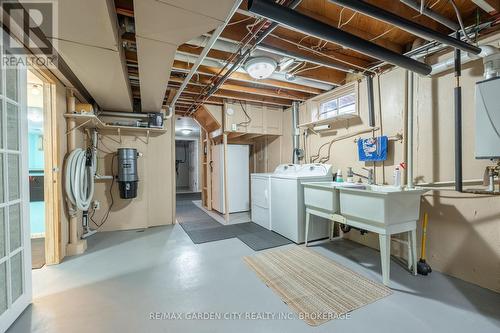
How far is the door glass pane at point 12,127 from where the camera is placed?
1.67 meters

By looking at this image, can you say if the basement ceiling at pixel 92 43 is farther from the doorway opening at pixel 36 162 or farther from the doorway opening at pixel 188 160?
the doorway opening at pixel 188 160

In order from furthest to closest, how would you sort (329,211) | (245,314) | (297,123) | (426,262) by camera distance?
(297,123)
(329,211)
(426,262)
(245,314)

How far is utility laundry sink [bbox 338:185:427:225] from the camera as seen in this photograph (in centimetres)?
206

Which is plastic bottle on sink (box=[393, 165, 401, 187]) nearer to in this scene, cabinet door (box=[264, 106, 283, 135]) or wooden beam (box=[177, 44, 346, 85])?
wooden beam (box=[177, 44, 346, 85])

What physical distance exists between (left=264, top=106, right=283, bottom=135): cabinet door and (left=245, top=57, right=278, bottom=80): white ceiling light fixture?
6.77 feet

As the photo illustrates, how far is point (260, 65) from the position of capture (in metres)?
2.40

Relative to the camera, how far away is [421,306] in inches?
69.8

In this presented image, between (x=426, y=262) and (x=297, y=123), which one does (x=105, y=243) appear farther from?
(x=426, y=262)

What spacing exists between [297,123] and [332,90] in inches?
37.1

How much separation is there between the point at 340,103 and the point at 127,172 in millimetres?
3699

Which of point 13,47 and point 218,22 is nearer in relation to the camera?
point 218,22

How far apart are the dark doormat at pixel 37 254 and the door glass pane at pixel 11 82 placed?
1.96m

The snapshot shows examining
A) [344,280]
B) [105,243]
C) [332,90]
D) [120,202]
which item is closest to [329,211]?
[344,280]

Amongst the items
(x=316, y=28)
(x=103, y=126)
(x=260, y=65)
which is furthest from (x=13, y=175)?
(x=316, y=28)
